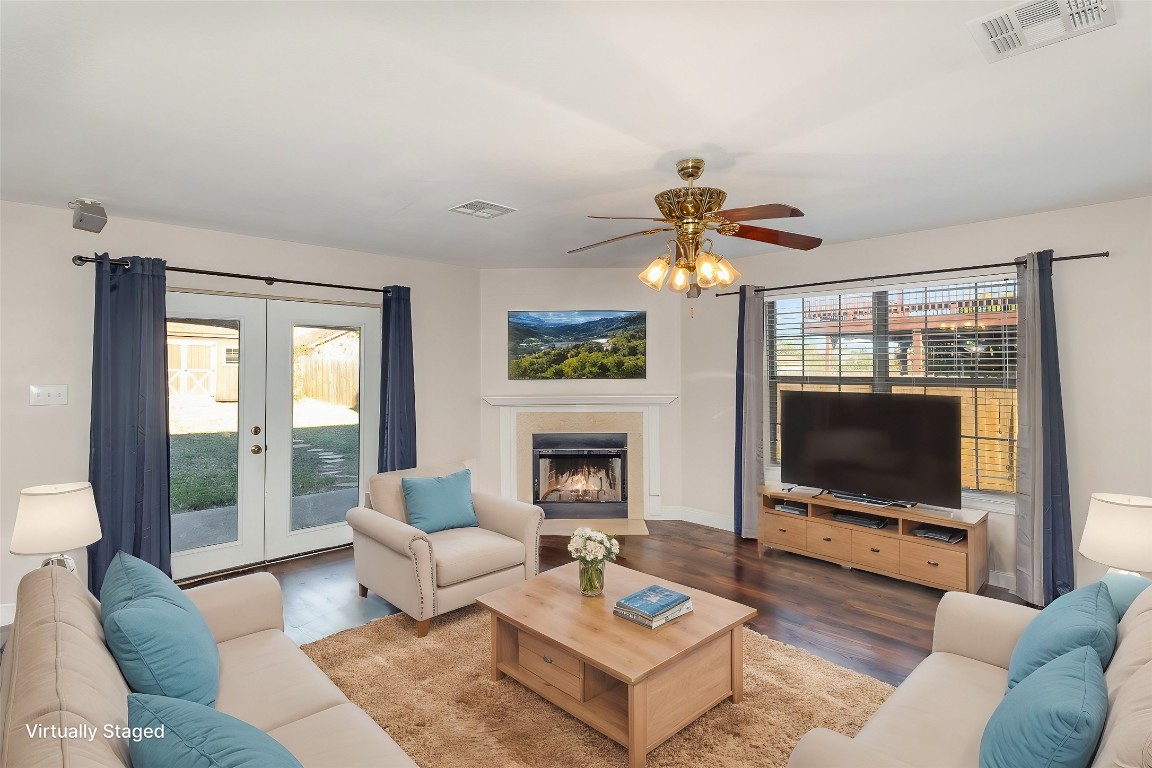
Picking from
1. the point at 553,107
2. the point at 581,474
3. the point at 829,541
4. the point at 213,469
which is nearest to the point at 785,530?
the point at 829,541

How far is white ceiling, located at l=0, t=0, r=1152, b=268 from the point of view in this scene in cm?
178

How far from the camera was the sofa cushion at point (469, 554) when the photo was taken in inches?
135

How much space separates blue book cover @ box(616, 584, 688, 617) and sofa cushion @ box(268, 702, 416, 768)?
1148 millimetres

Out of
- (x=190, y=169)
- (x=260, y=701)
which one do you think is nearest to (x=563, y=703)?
(x=260, y=701)

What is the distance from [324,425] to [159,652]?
3.46 m

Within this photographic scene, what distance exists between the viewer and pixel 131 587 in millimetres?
1949

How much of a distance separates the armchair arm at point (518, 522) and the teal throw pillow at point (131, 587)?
78.8 inches

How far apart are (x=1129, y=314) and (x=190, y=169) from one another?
5.33 metres

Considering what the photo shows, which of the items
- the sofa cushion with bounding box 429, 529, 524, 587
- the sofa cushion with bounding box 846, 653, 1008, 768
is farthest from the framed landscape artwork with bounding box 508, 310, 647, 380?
the sofa cushion with bounding box 846, 653, 1008, 768

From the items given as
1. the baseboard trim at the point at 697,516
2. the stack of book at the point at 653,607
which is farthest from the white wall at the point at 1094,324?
the stack of book at the point at 653,607

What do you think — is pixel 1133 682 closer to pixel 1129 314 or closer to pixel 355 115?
pixel 355 115

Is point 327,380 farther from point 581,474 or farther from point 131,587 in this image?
point 131,587

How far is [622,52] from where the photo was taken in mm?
1922

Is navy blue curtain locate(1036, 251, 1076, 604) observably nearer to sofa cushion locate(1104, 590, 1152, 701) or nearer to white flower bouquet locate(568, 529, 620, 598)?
sofa cushion locate(1104, 590, 1152, 701)
